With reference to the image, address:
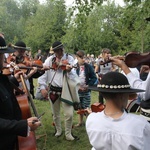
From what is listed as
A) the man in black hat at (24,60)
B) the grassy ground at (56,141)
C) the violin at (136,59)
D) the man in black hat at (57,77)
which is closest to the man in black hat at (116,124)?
the violin at (136,59)

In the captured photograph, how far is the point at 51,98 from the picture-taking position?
203 inches

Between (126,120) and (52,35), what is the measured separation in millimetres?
31237

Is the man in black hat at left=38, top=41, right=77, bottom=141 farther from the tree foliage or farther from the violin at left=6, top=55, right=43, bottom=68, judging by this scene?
the tree foliage

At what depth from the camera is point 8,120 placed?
2.22 meters

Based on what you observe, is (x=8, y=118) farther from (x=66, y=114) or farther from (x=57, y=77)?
(x=66, y=114)

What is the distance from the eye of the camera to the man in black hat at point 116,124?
1.79 metres

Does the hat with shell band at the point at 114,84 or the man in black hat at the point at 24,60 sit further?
the man in black hat at the point at 24,60

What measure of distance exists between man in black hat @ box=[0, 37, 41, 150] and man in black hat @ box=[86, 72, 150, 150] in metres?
0.62

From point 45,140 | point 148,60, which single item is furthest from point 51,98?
point 148,60

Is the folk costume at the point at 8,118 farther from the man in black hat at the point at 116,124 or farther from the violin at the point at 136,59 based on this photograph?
the violin at the point at 136,59

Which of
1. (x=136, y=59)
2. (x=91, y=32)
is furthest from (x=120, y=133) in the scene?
(x=91, y=32)

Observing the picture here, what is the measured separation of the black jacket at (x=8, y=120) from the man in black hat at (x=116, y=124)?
2.15 ft

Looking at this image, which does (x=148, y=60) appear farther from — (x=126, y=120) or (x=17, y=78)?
(x=17, y=78)

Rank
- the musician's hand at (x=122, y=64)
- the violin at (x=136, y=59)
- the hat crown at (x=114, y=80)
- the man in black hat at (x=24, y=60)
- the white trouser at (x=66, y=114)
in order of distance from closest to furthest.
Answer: the hat crown at (x=114, y=80)
the musician's hand at (x=122, y=64)
the violin at (x=136, y=59)
the man in black hat at (x=24, y=60)
the white trouser at (x=66, y=114)
